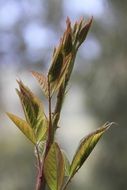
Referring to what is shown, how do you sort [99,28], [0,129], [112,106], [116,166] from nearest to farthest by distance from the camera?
[116,166]
[112,106]
[0,129]
[99,28]

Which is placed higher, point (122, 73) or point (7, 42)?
point (7, 42)

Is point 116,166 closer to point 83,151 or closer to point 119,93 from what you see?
point 119,93

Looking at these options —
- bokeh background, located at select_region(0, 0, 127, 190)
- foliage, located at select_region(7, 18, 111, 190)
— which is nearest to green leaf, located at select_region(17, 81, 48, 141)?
foliage, located at select_region(7, 18, 111, 190)

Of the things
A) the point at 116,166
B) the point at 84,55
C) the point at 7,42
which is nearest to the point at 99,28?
the point at 84,55

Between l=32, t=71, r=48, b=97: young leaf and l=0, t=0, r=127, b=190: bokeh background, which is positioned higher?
l=0, t=0, r=127, b=190: bokeh background

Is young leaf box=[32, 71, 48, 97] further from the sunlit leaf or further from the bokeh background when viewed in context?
the bokeh background

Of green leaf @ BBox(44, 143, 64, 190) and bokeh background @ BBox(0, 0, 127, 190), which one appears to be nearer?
green leaf @ BBox(44, 143, 64, 190)

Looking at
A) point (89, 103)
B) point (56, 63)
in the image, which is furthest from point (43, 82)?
point (89, 103)

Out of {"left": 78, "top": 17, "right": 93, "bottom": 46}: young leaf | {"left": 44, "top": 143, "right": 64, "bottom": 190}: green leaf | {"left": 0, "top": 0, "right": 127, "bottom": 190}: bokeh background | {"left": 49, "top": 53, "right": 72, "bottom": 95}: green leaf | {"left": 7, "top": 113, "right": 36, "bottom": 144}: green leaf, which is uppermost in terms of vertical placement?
{"left": 0, "top": 0, "right": 127, "bottom": 190}: bokeh background
